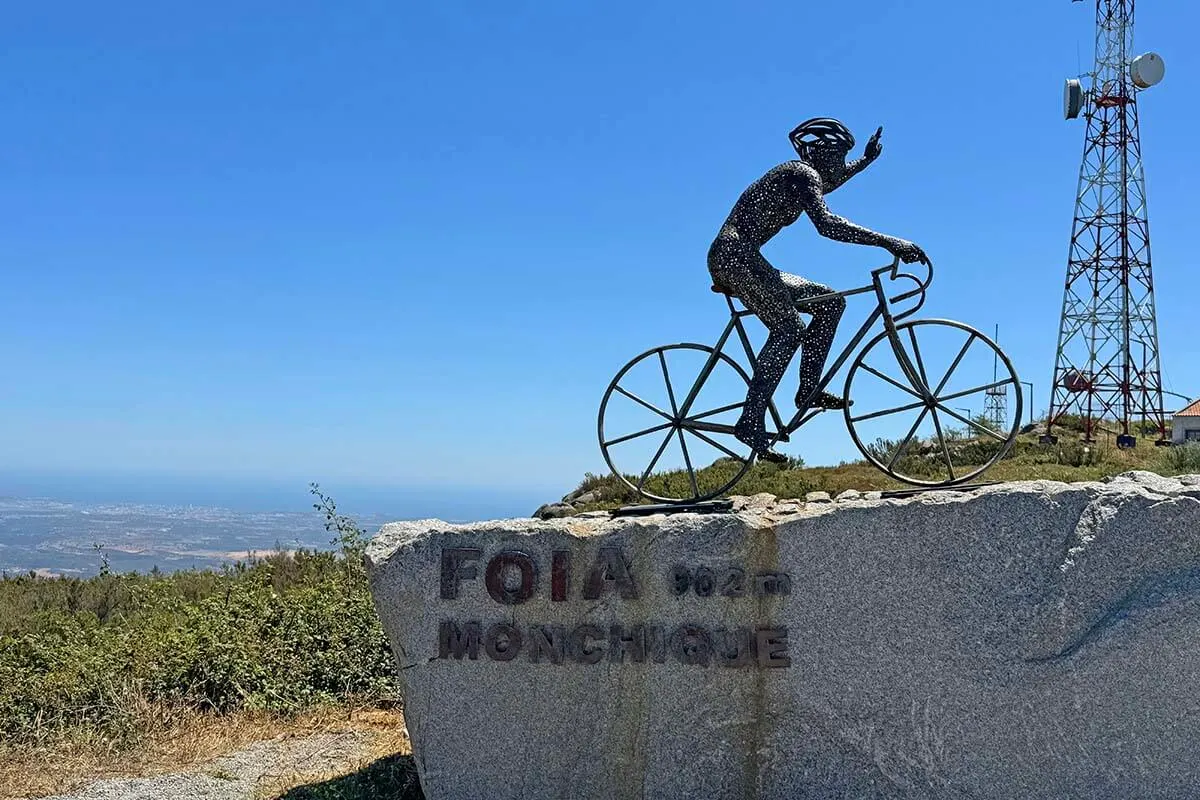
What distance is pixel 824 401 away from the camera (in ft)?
19.6

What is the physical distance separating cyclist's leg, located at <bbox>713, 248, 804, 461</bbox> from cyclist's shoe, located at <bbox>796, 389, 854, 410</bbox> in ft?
0.58

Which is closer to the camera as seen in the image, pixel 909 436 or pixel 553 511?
pixel 909 436

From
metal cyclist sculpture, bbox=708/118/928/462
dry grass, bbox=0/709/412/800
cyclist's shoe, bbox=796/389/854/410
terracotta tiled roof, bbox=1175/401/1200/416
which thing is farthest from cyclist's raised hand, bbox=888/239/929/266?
terracotta tiled roof, bbox=1175/401/1200/416

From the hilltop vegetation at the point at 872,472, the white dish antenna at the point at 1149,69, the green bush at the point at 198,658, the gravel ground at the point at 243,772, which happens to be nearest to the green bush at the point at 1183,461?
the hilltop vegetation at the point at 872,472

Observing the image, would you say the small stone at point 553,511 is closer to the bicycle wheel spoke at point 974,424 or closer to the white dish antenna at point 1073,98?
the bicycle wheel spoke at point 974,424

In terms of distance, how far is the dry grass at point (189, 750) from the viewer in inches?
244

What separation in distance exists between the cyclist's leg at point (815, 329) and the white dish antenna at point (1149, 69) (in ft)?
66.9

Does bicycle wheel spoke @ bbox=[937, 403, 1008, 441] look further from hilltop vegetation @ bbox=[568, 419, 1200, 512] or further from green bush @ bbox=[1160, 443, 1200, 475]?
green bush @ bbox=[1160, 443, 1200, 475]

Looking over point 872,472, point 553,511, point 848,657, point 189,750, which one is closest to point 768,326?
point 848,657

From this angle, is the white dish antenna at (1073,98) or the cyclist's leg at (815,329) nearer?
the cyclist's leg at (815,329)

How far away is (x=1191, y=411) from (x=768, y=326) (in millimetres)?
25602

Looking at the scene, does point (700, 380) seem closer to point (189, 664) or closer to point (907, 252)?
point (907, 252)

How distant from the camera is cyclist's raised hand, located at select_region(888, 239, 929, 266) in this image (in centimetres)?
577

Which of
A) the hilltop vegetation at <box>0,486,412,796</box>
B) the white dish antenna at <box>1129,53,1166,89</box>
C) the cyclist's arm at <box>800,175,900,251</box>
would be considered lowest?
the hilltop vegetation at <box>0,486,412,796</box>
